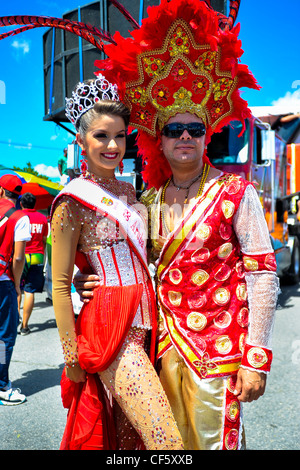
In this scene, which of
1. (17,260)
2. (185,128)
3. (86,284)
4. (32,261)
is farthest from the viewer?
(32,261)

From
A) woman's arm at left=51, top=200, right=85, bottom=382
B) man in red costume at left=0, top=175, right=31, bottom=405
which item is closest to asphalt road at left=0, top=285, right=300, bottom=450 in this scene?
man in red costume at left=0, top=175, right=31, bottom=405

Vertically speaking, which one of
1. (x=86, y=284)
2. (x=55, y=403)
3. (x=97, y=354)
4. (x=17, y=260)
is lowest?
(x=55, y=403)

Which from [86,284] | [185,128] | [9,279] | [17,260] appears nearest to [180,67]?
[185,128]

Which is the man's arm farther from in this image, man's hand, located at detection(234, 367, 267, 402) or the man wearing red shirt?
man's hand, located at detection(234, 367, 267, 402)

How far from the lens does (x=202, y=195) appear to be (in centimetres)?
194

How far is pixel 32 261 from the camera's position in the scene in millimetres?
6258

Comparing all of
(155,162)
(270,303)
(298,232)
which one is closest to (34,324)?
(155,162)

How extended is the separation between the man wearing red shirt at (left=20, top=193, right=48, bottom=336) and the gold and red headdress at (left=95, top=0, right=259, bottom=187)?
14.4ft

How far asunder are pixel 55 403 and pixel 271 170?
18.0 feet

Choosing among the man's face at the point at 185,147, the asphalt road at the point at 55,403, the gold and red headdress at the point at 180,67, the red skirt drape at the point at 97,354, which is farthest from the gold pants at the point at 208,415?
the asphalt road at the point at 55,403

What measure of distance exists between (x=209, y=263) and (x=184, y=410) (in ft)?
2.07

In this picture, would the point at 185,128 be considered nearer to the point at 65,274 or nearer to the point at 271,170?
the point at 65,274

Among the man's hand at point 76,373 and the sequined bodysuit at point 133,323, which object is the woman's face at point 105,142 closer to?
the sequined bodysuit at point 133,323

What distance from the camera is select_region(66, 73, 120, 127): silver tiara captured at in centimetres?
188
